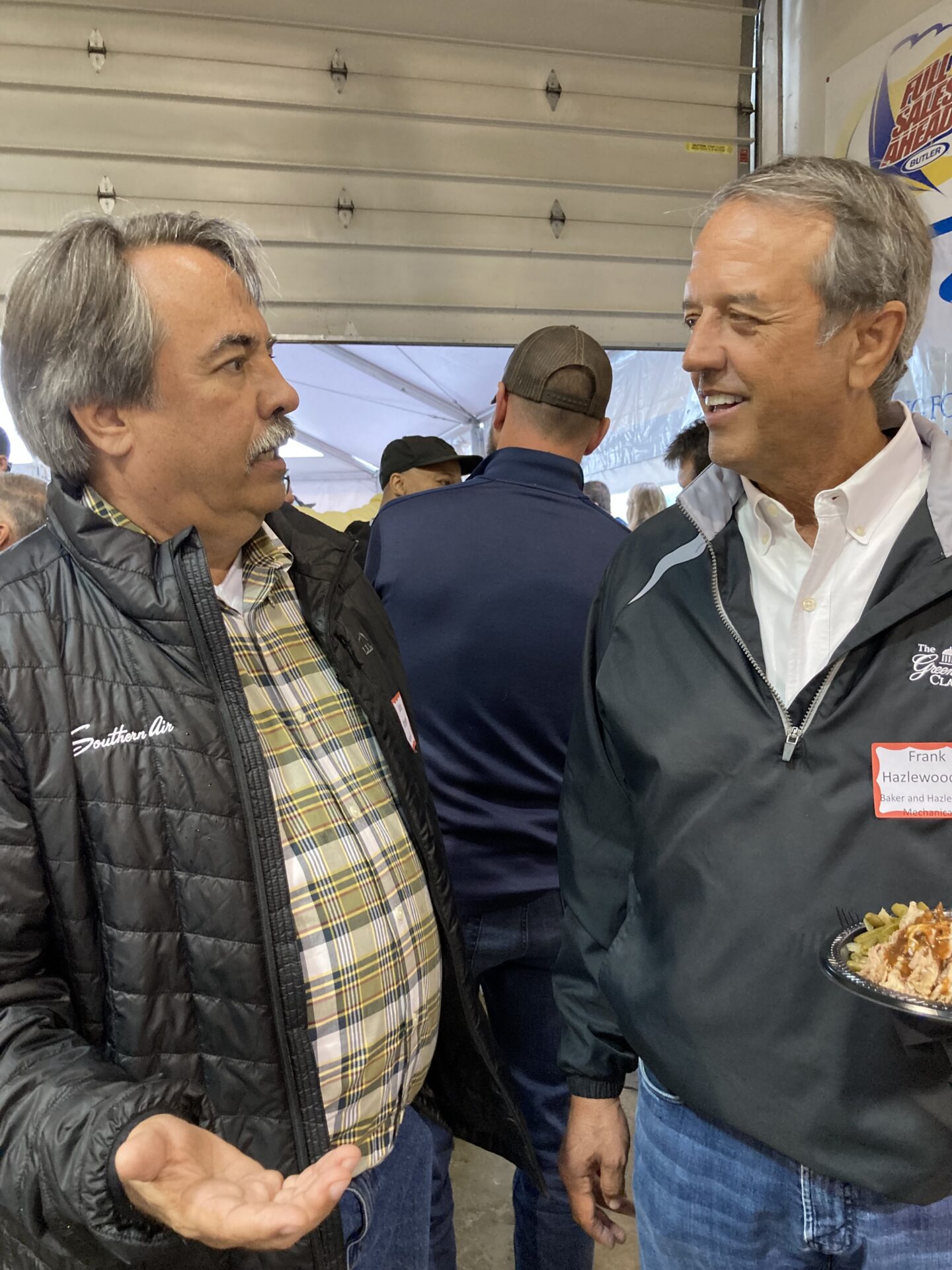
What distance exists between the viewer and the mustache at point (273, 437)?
1.47 m

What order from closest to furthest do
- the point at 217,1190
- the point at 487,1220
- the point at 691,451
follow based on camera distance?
the point at 217,1190 < the point at 487,1220 < the point at 691,451

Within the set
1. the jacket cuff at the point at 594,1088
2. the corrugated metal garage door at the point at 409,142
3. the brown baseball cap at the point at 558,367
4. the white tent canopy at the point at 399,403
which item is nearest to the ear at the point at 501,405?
the brown baseball cap at the point at 558,367

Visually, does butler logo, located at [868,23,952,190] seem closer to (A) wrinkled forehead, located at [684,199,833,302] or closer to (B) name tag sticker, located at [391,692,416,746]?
(A) wrinkled forehead, located at [684,199,833,302]

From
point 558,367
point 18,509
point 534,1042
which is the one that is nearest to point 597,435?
point 558,367

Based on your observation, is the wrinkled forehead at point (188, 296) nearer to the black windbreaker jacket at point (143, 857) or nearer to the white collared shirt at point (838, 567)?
the black windbreaker jacket at point (143, 857)

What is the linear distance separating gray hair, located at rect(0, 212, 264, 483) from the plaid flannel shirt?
0.42 ft

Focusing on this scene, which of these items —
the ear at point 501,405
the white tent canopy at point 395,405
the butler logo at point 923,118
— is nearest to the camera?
the ear at point 501,405

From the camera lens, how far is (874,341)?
4.59 ft

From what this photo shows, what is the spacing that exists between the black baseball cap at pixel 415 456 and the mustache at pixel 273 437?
2660 mm

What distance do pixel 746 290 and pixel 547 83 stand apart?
8.05 feet

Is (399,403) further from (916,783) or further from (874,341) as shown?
(916,783)

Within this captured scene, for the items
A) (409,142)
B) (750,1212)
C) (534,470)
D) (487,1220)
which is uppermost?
(409,142)

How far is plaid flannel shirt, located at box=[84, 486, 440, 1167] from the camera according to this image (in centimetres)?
129

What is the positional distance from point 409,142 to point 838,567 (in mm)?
2613
